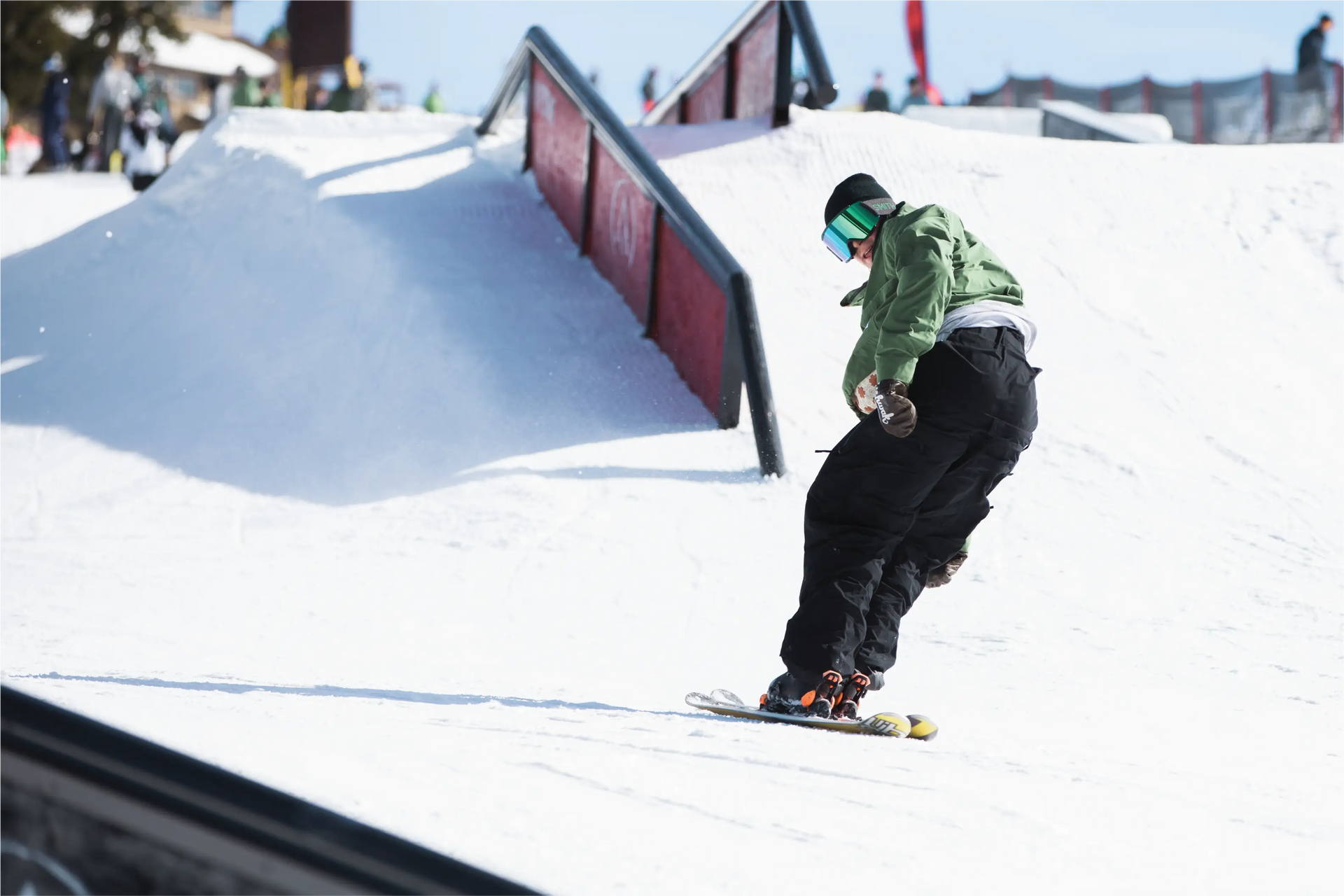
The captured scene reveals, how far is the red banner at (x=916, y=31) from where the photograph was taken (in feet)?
52.6

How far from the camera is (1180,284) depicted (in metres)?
7.57

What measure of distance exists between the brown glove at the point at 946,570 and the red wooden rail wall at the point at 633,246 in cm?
276

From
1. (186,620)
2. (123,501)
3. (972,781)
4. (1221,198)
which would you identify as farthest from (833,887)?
(1221,198)

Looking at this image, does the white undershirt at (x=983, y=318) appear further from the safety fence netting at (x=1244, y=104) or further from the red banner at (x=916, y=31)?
the safety fence netting at (x=1244, y=104)

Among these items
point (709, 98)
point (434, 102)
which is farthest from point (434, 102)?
point (709, 98)

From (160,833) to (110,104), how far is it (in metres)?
16.8

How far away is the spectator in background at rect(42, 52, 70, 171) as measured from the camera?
1673 cm

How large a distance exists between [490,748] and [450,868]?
3.70ft

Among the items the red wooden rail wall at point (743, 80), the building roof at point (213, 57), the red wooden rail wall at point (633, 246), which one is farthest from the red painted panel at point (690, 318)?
the building roof at point (213, 57)

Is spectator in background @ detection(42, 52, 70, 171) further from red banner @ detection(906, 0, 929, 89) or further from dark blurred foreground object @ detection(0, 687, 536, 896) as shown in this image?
dark blurred foreground object @ detection(0, 687, 536, 896)

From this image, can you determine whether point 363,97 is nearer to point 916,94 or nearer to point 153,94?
point 153,94

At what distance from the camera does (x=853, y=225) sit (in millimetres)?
3094

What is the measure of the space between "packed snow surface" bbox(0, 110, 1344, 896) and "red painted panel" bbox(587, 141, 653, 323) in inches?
6.0

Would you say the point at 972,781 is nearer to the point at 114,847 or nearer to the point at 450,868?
the point at 450,868
